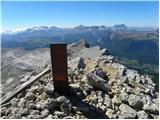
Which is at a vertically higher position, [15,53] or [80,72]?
[80,72]

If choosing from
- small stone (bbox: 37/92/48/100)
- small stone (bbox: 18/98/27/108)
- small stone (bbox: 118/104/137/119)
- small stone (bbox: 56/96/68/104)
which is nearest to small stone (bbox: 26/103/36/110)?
small stone (bbox: 18/98/27/108)

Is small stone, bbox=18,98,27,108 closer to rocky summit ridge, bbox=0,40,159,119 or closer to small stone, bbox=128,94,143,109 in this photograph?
rocky summit ridge, bbox=0,40,159,119

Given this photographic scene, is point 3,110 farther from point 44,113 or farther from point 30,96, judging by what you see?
point 44,113

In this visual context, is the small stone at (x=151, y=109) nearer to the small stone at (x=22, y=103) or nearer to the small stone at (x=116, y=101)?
the small stone at (x=116, y=101)

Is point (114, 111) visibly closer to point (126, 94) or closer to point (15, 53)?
point (126, 94)

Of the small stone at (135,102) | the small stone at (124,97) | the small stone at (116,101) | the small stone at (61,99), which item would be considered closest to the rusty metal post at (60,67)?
the small stone at (61,99)

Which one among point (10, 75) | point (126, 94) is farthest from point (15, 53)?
point (126, 94)

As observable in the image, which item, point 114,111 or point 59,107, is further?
point 114,111

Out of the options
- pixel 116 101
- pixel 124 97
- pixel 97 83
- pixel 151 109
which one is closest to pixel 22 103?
pixel 97 83
